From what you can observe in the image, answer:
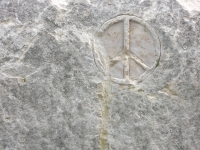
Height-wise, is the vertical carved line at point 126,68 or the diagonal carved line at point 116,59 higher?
the diagonal carved line at point 116,59

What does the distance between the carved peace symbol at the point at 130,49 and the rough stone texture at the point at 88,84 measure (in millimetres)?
34

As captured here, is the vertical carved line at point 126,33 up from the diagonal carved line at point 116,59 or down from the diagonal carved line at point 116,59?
up

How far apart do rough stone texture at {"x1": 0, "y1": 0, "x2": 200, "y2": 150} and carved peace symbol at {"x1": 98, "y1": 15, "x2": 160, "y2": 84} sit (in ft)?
0.11

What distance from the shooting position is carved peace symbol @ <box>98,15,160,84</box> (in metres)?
1.81

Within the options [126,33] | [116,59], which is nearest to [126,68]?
[116,59]

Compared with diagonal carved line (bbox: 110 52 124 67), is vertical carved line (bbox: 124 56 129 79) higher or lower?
lower

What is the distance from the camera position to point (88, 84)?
1.82 m

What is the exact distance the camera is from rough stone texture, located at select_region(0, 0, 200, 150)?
5.87 feet

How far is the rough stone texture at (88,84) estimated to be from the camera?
1790 millimetres

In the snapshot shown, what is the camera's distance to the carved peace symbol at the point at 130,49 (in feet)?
5.93

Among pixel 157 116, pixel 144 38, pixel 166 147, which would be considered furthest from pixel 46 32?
pixel 166 147

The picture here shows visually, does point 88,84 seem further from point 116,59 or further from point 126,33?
point 126,33

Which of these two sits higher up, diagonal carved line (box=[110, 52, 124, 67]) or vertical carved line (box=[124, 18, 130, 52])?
vertical carved line (box=[124, 18, 130, 52])

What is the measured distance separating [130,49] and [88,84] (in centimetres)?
32
